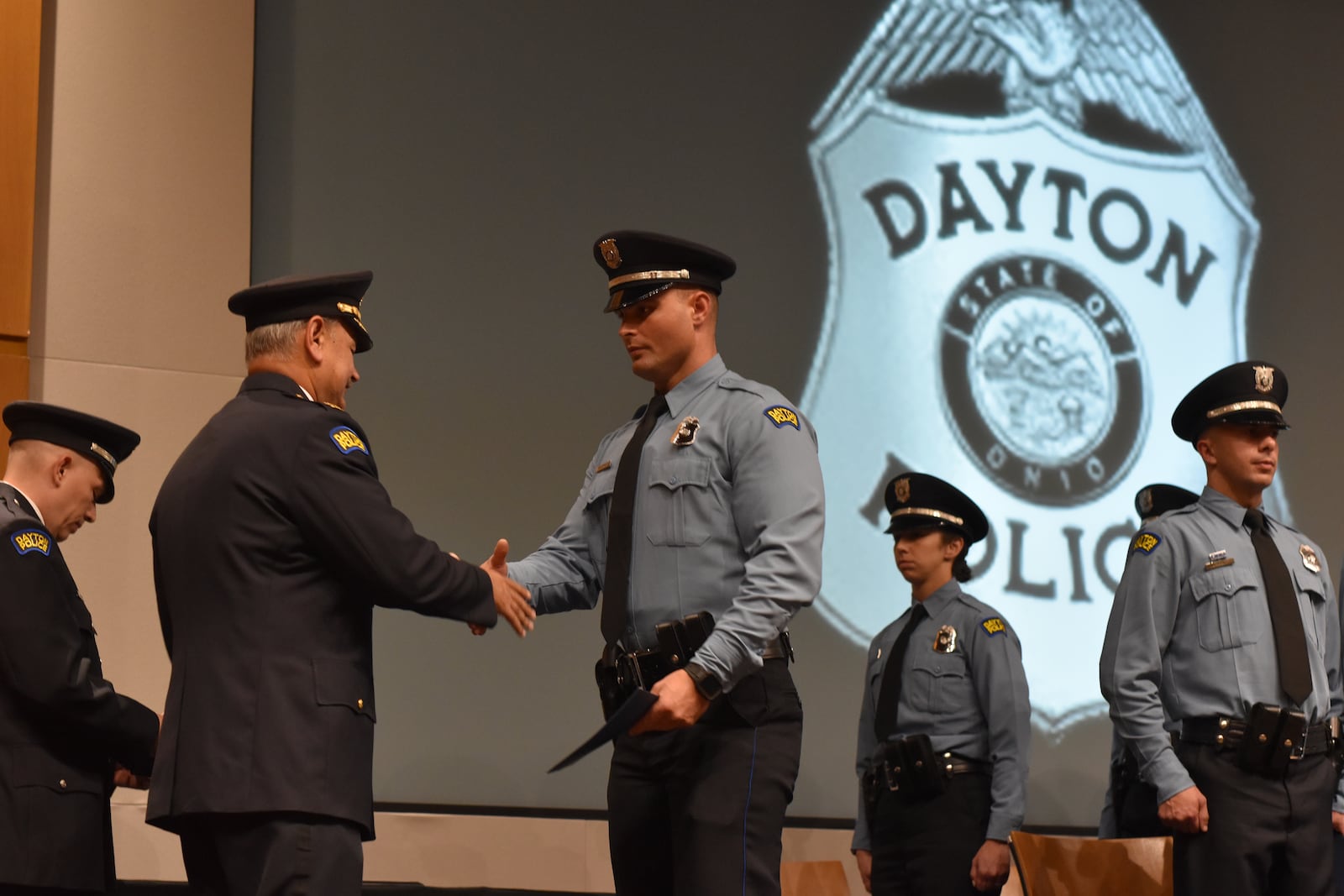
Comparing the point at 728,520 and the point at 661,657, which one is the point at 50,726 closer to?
the point at 661,657

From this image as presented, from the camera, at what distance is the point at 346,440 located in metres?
2.37

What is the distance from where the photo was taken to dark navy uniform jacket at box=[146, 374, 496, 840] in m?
2.21

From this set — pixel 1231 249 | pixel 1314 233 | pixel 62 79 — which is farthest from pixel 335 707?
pixel 1314 233

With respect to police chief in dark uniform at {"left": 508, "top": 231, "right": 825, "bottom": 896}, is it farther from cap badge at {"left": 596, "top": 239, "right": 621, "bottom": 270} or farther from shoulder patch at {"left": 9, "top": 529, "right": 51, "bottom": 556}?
shoulder patch at {"left": 9, "top": 529, "right": 51, "bottom": 556}

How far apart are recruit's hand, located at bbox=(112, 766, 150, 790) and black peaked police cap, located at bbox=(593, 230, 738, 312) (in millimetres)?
1521

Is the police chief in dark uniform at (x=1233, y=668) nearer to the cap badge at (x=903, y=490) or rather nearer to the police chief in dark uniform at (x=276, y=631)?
the cap badge at (x=903, y=490)

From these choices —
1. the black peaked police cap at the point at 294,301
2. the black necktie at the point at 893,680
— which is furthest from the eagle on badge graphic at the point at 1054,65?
the black peaked police cap at the point at 294,301

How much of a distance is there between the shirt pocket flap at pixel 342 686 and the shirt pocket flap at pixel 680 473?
25.4 inches

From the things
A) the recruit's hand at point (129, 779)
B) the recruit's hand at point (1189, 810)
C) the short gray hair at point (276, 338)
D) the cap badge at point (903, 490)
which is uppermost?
the short gray hair at point (276, 338)

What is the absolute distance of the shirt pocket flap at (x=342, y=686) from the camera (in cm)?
225

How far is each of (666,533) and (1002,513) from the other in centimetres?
295

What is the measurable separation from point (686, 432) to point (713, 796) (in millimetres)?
659

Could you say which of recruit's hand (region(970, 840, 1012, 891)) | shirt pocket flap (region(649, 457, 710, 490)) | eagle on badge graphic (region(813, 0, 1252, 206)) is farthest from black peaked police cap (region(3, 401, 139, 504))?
eagle on badge graphic (region(813, 0, 1252, 206))

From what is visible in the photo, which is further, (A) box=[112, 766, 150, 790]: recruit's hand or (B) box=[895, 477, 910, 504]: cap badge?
(B) box=[895, 477, 910, 504]: cap badge
